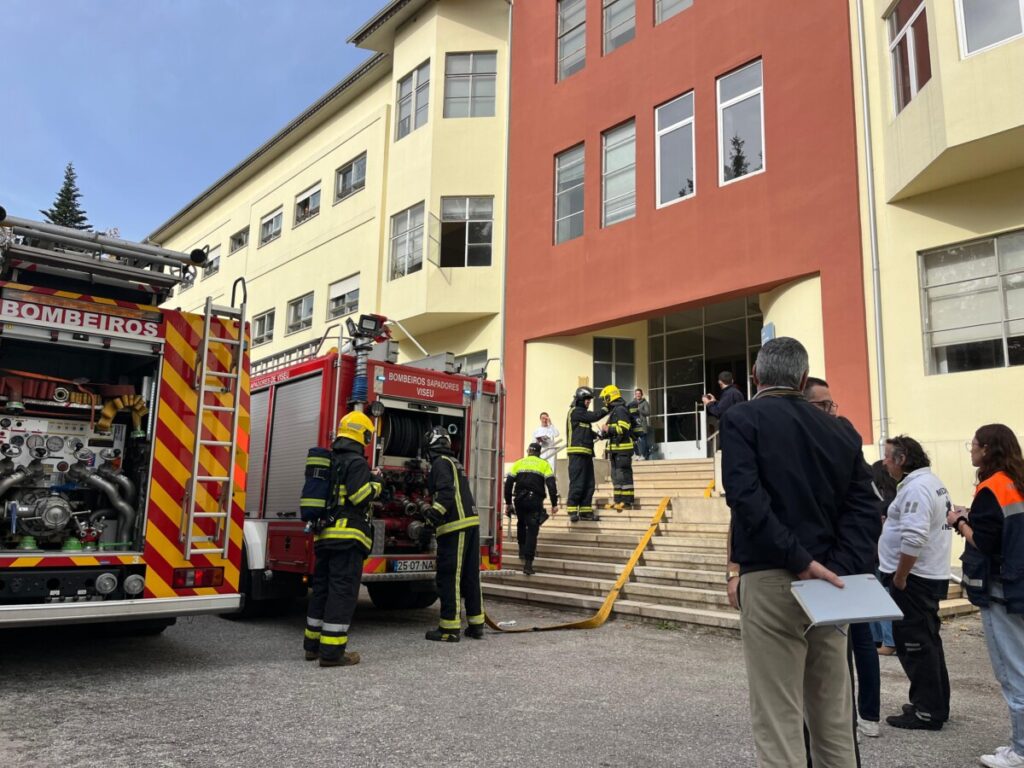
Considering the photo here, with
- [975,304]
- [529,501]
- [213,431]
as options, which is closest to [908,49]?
[975,304]

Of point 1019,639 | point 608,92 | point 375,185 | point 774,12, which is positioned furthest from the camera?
point 375,185

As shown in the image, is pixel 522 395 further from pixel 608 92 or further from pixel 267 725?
pixel 267 725

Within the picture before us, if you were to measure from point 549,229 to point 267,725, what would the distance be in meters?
13.1

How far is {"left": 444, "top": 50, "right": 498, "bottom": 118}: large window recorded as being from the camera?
18125 mm

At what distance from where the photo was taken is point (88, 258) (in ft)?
18.6

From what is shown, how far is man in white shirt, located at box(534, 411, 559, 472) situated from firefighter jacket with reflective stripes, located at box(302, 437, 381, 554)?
26.4 ft

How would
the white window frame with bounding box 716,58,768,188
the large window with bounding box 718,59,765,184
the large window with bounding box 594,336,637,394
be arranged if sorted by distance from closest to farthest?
the white window frame with bounding box 716,58,768,188 → the large window with bounding box 718,59,765,184 → the large window with bounding box 594,336,637,394

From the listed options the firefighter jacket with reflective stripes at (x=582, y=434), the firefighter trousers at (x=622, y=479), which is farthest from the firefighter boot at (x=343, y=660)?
the firefighter trousers at (x=622, y=479)

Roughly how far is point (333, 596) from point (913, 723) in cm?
400

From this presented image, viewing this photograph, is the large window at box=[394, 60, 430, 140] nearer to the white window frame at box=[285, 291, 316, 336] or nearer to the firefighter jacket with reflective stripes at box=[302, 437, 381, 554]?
the white window frame at box=[285, 291, 316, 336]

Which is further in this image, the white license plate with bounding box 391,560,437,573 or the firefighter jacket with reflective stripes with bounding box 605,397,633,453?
the firefighter jacket with reflective stripes with bounding box 605,397,633,453

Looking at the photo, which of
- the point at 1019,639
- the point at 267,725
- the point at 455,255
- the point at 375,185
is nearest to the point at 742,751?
the point at 1019,639

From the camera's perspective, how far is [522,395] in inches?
633

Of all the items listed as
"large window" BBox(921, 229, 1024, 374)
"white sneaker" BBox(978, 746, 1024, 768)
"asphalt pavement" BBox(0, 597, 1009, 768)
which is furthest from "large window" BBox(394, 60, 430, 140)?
"white sneaker" BBox(978, 746, 1024, 768)
